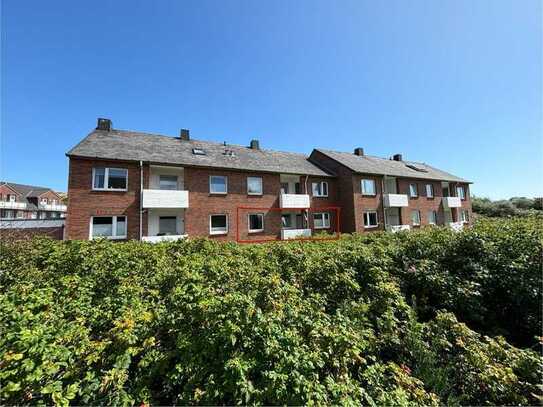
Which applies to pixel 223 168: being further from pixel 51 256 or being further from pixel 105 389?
pixel 105 389

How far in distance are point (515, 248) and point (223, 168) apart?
15.6 m

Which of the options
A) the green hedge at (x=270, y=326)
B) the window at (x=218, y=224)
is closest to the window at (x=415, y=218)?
the window at (x=218, y=224)

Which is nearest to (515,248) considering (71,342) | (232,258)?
(232,258)

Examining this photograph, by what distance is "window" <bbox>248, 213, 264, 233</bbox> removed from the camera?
1853 cm

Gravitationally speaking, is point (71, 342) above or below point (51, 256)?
below

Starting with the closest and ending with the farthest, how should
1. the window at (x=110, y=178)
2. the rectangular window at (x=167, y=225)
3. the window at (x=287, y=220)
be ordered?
1. the window at (x=110, y=178)
2. the rectangular window at (x=167, y=225)
3. the window at (x=287, y=220)

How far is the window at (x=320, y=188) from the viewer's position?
22.1 m

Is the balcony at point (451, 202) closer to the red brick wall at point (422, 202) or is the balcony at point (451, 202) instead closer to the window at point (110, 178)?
the red brick wall at point (422, 202)

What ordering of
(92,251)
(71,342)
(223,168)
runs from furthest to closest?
(223,168), (92,251), (71,342)

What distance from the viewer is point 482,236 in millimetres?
6062

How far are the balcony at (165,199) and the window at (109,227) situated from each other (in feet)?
5.68

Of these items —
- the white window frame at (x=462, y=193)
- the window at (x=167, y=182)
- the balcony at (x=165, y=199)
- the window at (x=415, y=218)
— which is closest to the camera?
the balcony at (x=165, y=199)

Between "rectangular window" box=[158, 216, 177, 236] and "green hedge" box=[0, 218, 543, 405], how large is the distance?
1067cm

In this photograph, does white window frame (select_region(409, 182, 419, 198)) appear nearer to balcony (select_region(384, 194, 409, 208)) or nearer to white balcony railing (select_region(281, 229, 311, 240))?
balcony (select_region(384, 194, 409, 208))
